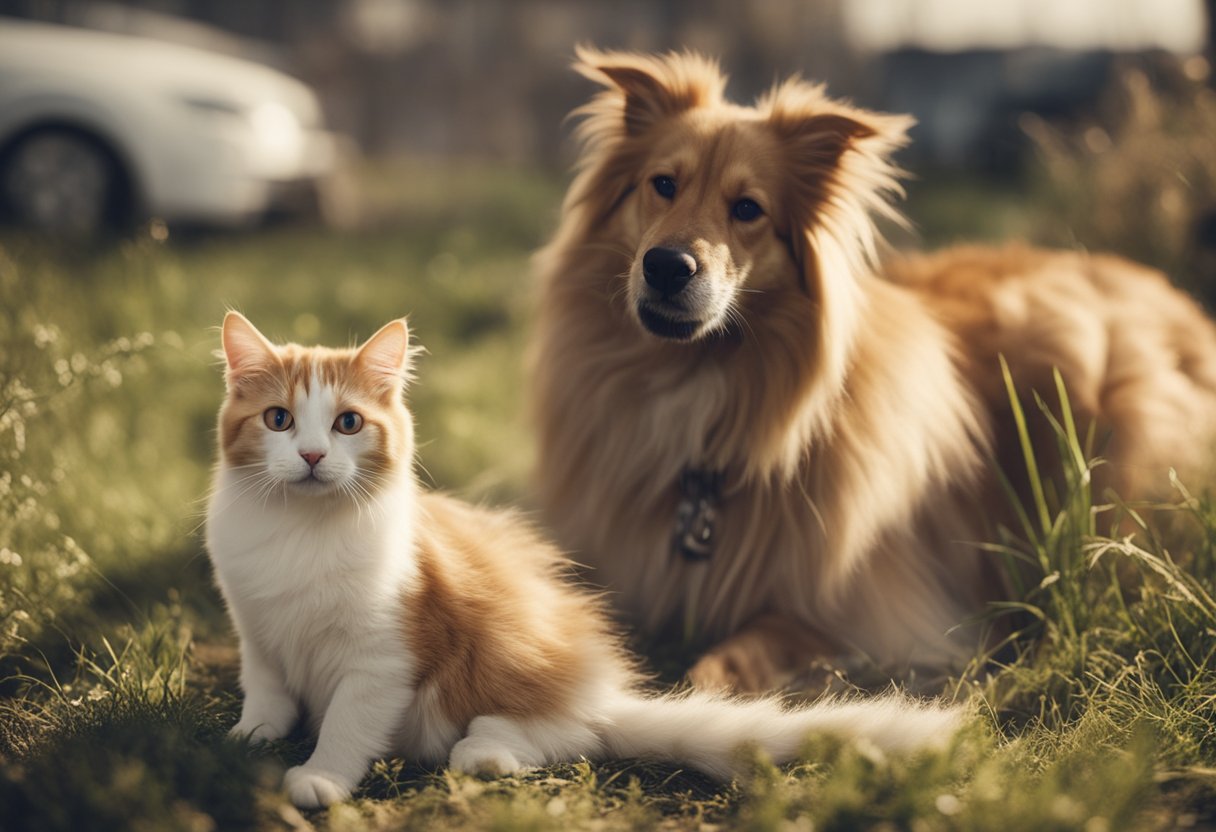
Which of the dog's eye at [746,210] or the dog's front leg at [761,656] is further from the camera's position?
the dog's eye at [746,210]

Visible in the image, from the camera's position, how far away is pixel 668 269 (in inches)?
105

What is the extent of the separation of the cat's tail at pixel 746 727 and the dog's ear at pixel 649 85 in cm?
170

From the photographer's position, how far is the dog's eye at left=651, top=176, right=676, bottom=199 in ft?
9.70

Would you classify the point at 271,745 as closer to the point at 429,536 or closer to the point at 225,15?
the point at 429,536

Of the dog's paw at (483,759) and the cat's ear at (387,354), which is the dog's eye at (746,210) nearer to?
the cat's ear at (387,354)

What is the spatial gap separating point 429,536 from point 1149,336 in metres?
2.55

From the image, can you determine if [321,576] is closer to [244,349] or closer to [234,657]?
[244,349]

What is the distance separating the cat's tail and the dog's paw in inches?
10.6

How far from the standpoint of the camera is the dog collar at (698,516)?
306cm

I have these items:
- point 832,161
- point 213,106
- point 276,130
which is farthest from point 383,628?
point 276,130

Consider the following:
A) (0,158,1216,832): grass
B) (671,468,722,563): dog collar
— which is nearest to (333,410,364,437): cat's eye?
(0,158,1216,832): grass

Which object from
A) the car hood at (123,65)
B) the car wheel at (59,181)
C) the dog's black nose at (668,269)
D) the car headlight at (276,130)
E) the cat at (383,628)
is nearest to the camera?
the cat at (383,628)

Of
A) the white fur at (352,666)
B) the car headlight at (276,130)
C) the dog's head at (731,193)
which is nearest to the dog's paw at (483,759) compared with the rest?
the white fur at (352,666)

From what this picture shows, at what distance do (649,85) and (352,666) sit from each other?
1869mm
